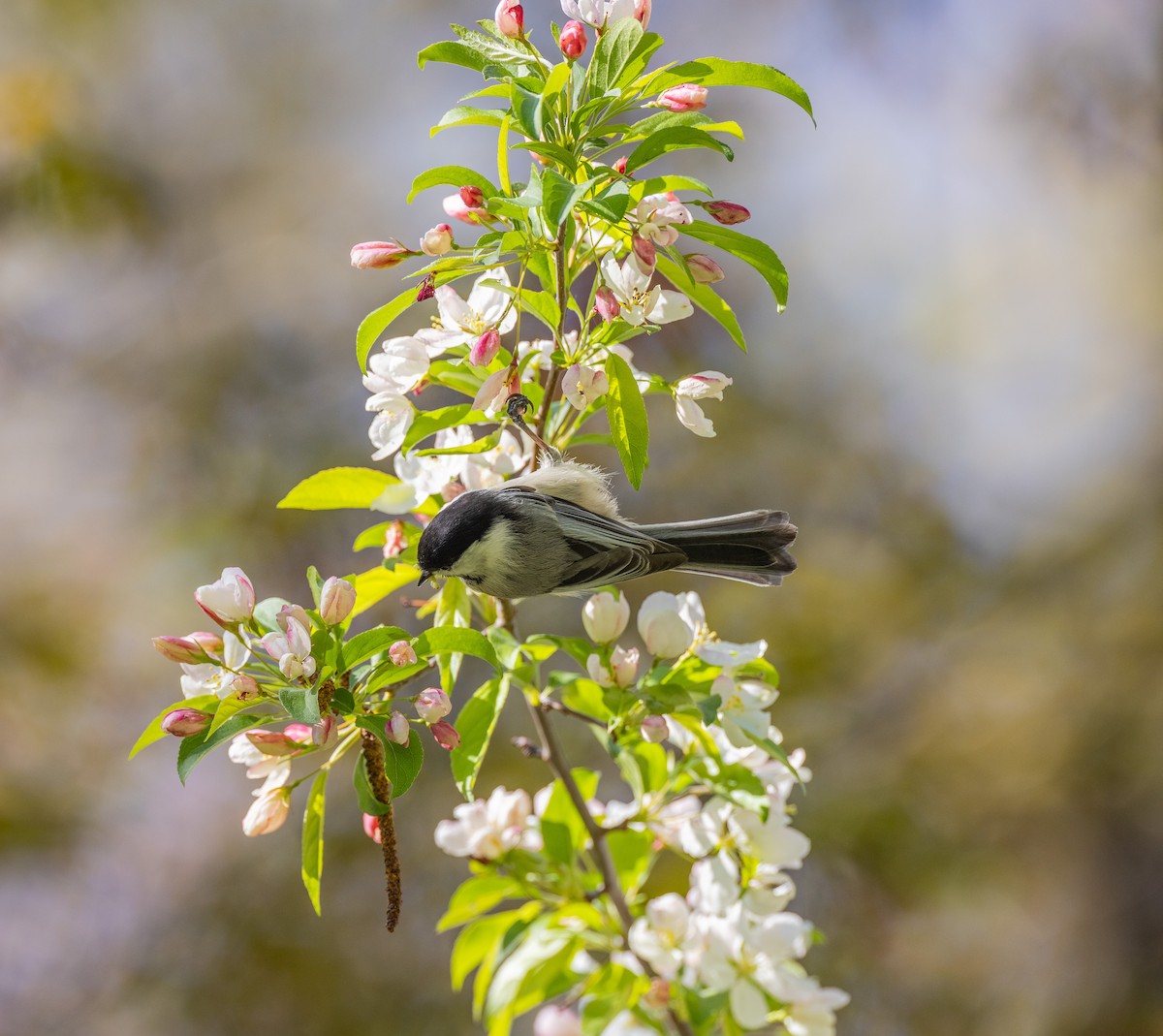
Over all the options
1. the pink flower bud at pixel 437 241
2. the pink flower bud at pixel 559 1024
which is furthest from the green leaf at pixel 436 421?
the pink flower bud at pixel 559 1024

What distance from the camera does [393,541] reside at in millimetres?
1046

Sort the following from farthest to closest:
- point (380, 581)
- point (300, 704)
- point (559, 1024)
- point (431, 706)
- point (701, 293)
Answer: point (559, 1024) < point (380, 581) < point (701, 293) < point (431, 706) < point (300, 704)

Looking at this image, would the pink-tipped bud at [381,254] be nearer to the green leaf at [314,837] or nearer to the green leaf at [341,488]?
the green leaf at [341,488]

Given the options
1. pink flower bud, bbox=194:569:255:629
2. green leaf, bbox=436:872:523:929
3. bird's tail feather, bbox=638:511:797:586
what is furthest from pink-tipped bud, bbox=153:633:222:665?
bird's tail feather, bbox=638:511:797:586

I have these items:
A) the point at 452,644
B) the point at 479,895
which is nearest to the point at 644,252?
the point at 452,644

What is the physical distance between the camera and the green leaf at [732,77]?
0.84 metres

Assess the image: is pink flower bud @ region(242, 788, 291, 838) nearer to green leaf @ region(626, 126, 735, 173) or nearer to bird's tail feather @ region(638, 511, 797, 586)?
bird's tail feather @ region(638, 511, 797, 586)

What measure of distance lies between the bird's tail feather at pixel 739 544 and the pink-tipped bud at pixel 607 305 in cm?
37

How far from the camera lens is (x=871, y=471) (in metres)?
3.87

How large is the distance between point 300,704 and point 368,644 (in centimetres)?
10

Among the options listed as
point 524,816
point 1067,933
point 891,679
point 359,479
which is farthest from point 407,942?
point 359,479

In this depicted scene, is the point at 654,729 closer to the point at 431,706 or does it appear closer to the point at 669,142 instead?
the point at 431,706

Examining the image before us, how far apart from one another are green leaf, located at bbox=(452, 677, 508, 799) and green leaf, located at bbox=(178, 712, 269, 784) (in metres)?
0.18

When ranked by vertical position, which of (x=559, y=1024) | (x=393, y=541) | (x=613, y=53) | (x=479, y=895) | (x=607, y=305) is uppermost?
(x=613, y=53)
